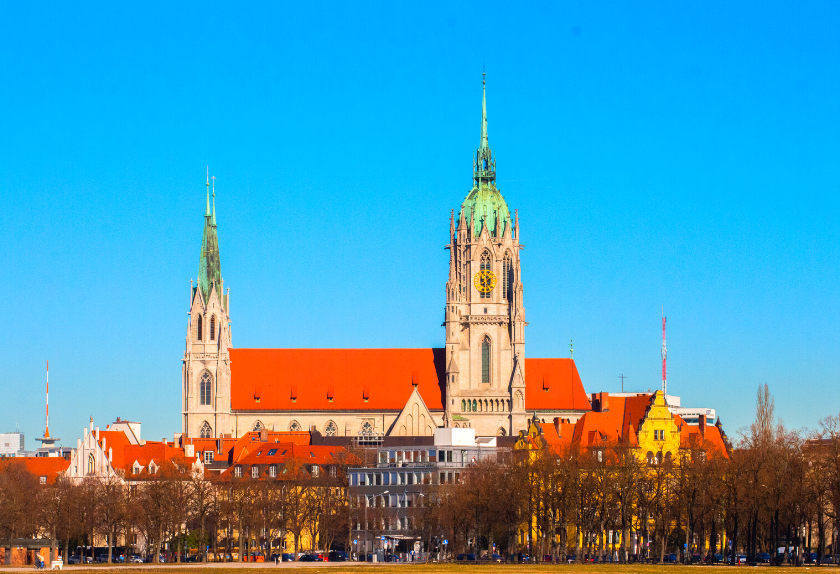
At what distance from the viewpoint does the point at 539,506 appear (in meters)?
127

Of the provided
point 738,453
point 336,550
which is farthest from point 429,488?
point 738,453

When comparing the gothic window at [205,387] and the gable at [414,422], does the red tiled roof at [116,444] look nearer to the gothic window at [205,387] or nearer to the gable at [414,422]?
the gothic window at [205,387]

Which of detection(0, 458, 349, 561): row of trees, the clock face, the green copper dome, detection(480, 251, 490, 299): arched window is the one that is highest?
the green copper dome

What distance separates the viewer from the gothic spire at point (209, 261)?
7594 inches

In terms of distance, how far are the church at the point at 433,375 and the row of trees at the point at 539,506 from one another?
34.0 m

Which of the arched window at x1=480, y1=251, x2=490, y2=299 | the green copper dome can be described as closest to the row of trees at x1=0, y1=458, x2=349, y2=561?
the arched window at x1=480, y1=251, x2=490, y2=299

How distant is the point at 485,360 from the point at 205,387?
36.1 meters

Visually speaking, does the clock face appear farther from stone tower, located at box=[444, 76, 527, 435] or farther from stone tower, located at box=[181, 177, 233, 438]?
stone tower, located at box=[181, 177, 233, 438]

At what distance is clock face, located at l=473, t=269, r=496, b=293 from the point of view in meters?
190

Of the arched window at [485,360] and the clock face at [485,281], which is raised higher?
the clock face at [485,281]

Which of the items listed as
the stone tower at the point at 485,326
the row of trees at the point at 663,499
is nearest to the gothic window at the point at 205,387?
the stone tower at the point at 485,326

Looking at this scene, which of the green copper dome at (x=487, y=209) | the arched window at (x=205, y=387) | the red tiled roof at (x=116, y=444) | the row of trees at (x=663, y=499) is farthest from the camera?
the green copper dome at (x=487, y=209)

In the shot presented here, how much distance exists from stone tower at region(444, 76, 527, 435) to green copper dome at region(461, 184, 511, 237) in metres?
0.13

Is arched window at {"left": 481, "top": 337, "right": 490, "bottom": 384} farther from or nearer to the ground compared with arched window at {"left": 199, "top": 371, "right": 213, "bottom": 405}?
farther from the ground
